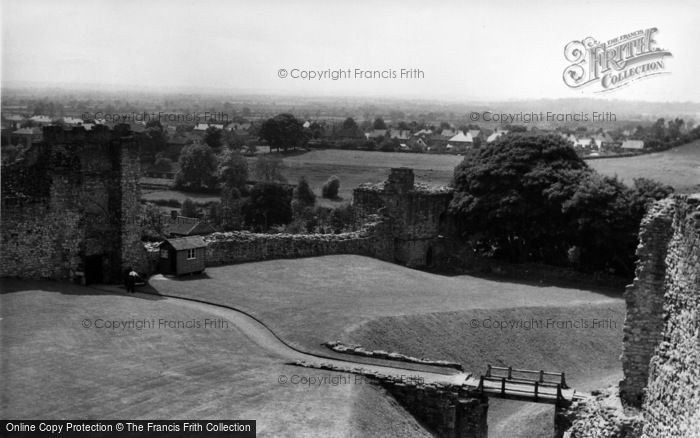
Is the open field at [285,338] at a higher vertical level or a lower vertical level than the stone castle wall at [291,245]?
lower

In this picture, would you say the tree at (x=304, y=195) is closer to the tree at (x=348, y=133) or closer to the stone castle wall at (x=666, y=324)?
the tree at (x=348, y=133)

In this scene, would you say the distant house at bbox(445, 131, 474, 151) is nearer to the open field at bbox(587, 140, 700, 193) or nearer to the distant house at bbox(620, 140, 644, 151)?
the distant house at bbox(620, 140, 644, 151)

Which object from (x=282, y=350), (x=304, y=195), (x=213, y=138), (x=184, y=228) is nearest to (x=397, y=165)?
(x=304, y=195)

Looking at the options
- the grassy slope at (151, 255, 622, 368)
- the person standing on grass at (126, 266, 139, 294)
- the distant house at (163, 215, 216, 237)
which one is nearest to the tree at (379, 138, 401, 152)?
the distant house at (163, 215, 216, 237)

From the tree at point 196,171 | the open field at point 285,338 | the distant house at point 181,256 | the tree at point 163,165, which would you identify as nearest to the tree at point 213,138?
the tree at point 163,165

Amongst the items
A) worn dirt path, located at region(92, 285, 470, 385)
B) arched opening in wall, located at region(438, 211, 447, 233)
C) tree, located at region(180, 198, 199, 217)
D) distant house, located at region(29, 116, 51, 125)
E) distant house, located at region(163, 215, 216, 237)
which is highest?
distant house, located at region(29, 116, 51, 125)

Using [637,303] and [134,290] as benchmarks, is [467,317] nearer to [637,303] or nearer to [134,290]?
[134,290]

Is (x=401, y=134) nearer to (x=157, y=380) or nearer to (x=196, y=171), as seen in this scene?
(x=196, y=171)
